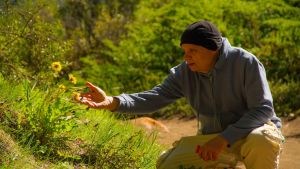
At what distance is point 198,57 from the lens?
358 centimetres

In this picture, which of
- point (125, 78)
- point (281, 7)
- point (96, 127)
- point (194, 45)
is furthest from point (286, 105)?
point (194, 45)

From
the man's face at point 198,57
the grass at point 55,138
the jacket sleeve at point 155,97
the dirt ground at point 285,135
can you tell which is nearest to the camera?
the man's face at point 198,57

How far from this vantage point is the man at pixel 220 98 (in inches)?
137

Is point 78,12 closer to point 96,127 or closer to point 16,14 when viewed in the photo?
point 16,14

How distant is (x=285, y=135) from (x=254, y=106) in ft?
13.4

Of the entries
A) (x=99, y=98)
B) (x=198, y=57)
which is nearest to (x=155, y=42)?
(x=99, y=98)

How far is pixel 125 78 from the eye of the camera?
36.2ft

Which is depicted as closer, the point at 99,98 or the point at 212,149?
the point at 212,149

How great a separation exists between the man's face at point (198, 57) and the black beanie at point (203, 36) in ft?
0.10

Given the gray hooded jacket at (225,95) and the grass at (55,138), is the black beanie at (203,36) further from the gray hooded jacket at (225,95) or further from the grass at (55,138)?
the grass at (55,138)

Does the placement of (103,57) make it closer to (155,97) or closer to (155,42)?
(155,42)

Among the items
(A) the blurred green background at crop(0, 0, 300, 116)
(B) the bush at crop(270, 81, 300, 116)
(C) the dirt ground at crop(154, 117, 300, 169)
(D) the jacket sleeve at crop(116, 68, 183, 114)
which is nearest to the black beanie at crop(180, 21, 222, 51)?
(D) the jacket sleeve at crop(116, 68, 183, 114)

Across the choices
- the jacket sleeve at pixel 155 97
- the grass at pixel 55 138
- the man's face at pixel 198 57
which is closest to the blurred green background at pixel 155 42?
the grass at pixel 55 138

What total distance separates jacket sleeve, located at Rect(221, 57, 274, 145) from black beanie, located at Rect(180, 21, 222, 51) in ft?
0.81
